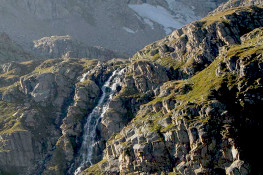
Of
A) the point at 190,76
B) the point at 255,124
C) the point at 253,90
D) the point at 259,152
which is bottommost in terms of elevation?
the point at 259,152

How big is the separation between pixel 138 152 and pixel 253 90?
47.2 meters

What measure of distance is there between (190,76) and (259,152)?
243 ft

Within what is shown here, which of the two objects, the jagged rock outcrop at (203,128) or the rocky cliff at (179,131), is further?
the rocky cliff at (179,131)

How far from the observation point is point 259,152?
12544 cm

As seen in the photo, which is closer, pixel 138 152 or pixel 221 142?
pixel 221 142

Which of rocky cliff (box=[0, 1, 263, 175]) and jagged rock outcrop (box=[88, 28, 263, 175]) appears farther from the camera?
rocky cliff (box=[0, 1, 263, 175])

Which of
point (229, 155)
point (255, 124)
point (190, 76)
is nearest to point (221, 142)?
point (229, 155)

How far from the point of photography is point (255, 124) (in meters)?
133

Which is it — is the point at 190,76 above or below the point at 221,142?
above

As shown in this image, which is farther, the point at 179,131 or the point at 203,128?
the point at 179,131

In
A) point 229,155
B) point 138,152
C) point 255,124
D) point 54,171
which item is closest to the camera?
point 229,155

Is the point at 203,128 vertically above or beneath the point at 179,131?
beneath

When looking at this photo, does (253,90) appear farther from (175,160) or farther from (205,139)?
(175,160)

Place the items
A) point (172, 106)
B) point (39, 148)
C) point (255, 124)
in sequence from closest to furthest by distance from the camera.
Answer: point (255, 124), point (172, 106), point (39, 148)
